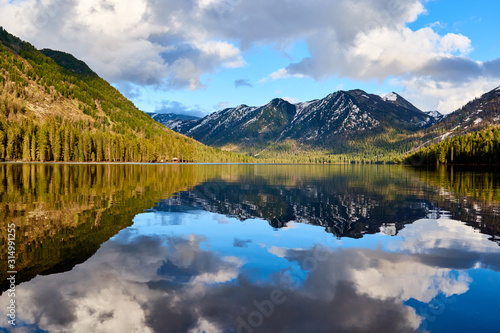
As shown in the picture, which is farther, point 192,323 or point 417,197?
point 417,197

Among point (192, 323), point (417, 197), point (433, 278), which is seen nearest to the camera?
point (192, 323)

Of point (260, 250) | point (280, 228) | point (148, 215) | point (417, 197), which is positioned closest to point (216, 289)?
point (260, 250)

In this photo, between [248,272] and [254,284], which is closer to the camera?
[254,284]

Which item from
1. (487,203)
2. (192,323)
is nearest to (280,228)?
(192,323)

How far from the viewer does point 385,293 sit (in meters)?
12.4

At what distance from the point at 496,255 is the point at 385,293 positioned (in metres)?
9.65

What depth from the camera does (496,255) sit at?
17.0 m

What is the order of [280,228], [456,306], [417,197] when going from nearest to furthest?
1. [456,306]
2. [280,228]
3. [417,197]

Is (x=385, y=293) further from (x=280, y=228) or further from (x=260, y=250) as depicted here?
(x=280, y=228)

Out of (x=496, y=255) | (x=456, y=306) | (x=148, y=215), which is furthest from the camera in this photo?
(x=148, y=215)

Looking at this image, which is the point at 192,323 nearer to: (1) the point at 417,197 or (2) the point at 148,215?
(2) the point at 148,215

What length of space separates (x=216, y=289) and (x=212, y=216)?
17.0 meters

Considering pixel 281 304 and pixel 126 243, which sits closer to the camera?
pixel 281 304

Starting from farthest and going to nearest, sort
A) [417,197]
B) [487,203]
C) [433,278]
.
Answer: [417,197]
[487,203]
[433,278]
